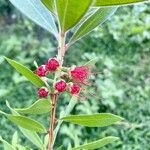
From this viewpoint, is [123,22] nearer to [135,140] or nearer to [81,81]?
[135,140]

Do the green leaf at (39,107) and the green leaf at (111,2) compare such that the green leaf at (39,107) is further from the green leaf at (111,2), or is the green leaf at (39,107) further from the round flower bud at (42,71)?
the green leaf at (111,2)

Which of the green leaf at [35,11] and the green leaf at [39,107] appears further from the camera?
the green leaf at [35,11]

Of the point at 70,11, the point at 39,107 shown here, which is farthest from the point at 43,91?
the point at 70,11

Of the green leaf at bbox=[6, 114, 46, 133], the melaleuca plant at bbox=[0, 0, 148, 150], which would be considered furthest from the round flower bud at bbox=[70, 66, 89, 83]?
the green leaf at bbox=[6, 114, 46, 133]

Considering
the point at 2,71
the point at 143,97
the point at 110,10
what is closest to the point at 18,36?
the point at 2,71

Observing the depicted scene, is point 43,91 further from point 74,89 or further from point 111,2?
point 111,2

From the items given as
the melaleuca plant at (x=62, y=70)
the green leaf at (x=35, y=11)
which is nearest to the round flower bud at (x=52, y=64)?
the melaleuca plant at (x=62, y=70)
